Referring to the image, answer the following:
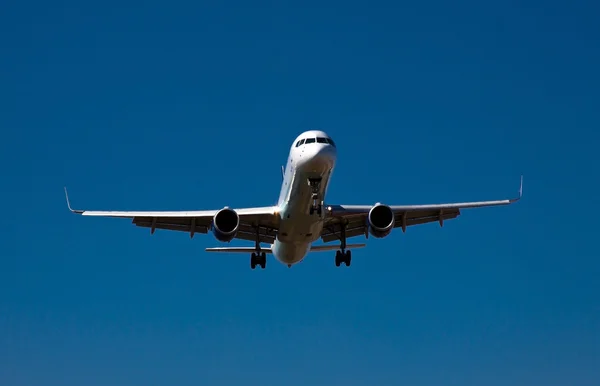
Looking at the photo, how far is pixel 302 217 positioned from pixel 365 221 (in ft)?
16.9

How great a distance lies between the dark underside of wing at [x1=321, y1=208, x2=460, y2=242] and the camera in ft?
160

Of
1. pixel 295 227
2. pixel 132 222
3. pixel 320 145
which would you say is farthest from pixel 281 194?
pixel 132 222

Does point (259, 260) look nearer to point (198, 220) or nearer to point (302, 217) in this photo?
point (198, 220)

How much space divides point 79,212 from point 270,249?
1027 cm

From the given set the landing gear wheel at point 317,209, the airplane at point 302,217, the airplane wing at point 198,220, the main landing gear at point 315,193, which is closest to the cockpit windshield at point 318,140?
the airplane at point 302,217

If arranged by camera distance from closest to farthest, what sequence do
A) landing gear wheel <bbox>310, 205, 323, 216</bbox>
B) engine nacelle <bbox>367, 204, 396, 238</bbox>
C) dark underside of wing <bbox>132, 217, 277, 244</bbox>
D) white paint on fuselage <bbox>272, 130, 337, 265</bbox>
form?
white paint on fuselage <bbox>272, 130, 337, 265</bbox>
landing gear wheel <bbox>310, 205, 323, 216</bbox>
engine nacelle <bbox>367, 204, 396, 238</bbox>
dark underside of wing <bbox>132, 217, 277, 244</bbox>

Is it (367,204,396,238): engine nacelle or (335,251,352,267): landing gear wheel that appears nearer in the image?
(367,204,396,238): engine nacelle

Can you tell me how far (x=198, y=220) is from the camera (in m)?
48.5

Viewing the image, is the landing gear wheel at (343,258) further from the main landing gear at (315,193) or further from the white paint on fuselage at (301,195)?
the main landing gear at (315,193)

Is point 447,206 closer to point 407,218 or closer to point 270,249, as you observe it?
point 407,218

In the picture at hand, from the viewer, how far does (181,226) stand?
49.3 meters

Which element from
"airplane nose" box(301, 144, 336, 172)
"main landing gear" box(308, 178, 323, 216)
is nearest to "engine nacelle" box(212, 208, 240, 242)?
"main landing gear" box(308, 178, 323, 216)

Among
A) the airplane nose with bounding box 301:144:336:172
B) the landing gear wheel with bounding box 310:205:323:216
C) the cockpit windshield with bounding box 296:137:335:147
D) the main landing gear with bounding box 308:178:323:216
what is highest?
the cockpit windshield with bounding box 296:137:335:147

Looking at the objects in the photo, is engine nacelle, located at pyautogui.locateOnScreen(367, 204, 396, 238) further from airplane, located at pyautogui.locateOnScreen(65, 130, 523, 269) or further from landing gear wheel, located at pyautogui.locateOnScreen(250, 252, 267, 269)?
landing gear wheel, located at pyautogui.locateOnScreen(250, 252, 267, 269)
